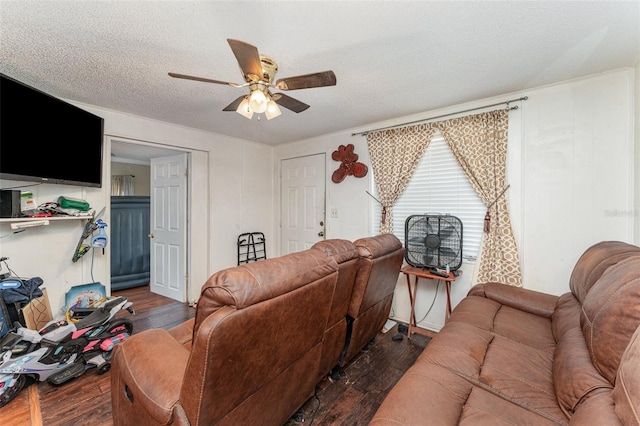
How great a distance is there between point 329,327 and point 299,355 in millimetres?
377

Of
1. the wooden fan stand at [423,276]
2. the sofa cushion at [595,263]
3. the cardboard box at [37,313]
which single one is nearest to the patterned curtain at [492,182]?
the wooden fan stand at [423,276]

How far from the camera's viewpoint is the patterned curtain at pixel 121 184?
5.41 m

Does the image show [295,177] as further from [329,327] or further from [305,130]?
[329,327]

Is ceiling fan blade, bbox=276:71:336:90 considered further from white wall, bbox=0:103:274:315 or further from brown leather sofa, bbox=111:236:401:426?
white wall, bbox=0:103:274:315

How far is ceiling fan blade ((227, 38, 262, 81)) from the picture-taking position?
126 centimetres

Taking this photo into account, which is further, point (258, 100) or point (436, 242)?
point (436, 242)

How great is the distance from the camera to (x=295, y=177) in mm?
4297

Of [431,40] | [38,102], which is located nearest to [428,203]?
[431,40]

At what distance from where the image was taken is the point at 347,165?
11.8ft

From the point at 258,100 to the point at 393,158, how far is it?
1.99m

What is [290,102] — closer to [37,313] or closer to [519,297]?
[519,297]

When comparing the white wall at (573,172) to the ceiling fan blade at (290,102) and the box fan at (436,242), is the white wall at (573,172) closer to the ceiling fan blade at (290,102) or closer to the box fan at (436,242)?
the box fan at (436,242)

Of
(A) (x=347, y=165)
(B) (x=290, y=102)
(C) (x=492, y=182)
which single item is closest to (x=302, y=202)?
(A) (x=347, y=165)

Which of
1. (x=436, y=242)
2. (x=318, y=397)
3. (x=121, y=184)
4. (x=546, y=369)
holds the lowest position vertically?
(x=318, y=397)
